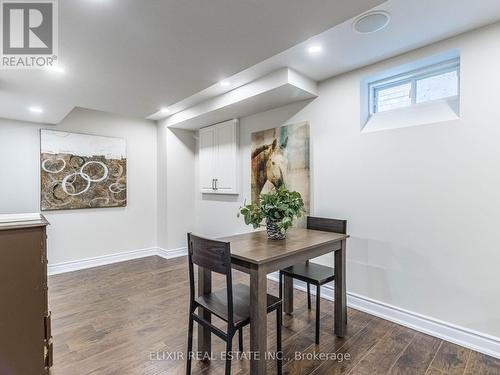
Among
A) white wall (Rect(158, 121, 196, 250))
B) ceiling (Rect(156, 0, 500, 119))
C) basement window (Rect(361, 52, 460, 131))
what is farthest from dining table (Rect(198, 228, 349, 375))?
white wall (Rect(158, 121, 196, 250))

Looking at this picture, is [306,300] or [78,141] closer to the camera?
[306,300]

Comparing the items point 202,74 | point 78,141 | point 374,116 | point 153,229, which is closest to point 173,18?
point 202,74

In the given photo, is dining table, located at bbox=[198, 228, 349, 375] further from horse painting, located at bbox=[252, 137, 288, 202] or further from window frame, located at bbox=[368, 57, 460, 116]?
window frame, located at bbox=[368, 57, 460, 116]

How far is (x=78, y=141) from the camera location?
4035mm

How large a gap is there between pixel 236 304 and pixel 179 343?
82cm

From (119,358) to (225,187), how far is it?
266 centimetres

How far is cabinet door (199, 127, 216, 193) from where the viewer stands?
447cm

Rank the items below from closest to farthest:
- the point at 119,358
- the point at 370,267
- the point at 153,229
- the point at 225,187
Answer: the point at 119,358, the point at 370,267, the point at 225,187, the point at 153,229

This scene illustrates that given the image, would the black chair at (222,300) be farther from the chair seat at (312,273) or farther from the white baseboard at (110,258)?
the white baseboard at (110,258)

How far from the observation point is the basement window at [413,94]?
2.29m

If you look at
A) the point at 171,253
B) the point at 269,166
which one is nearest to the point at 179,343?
the point at 269,166

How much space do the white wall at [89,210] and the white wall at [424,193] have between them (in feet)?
9.98

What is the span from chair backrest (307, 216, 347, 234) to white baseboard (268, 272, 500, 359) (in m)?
0.76

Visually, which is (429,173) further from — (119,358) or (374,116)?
(119,358)
